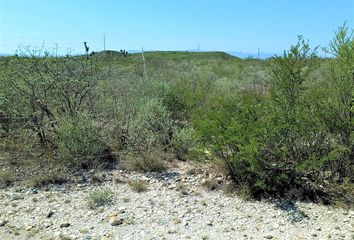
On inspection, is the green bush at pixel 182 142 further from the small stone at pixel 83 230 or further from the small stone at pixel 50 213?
the small stone at pixel 83 230

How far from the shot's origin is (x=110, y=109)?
891 centimetres

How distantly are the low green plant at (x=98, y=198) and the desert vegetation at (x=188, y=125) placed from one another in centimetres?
2

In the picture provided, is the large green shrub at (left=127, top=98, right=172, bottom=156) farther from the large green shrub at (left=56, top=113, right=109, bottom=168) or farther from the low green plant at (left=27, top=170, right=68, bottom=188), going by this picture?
the low green plant at (left=27, top=170, right=68, bottom=188)

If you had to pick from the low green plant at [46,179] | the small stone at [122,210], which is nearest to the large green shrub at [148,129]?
the low green plant at [46,179]

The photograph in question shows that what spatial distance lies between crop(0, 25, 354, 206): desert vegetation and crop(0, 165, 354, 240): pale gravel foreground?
1.45 feet

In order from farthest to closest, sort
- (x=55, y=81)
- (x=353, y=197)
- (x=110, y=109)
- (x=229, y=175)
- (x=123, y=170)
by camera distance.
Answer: (x=110, y=109) < (x=55, y=81) < (x=123, y=170) < (x=229, y=175) < (x=353, y=197)

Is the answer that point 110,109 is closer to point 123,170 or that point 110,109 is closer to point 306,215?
point 123,170

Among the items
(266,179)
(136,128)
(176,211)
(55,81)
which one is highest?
(55,81)

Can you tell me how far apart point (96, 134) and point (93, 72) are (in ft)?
5.72

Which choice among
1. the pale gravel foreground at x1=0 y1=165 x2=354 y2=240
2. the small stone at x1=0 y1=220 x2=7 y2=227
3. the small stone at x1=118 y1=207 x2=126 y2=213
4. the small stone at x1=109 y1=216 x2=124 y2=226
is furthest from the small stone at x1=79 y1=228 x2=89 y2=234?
the small stone at x1=0 y1=220 x2=7 y2=227

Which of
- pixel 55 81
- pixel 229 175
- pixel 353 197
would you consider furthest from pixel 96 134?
pixel 353 197

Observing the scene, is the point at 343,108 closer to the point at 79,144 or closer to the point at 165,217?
the point at 165,217

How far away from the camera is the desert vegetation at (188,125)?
6.06 metres

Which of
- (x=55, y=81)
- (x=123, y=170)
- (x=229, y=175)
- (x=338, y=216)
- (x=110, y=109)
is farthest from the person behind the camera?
(x=110, y=109)
